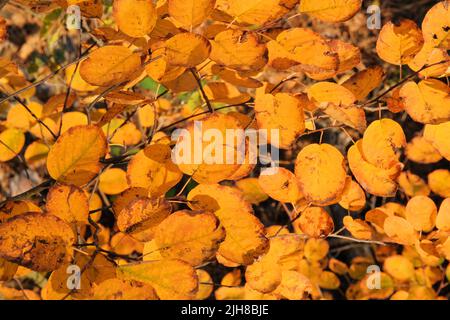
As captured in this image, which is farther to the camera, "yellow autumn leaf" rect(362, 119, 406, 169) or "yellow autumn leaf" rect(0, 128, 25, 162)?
"yellow autumn leaf" rect(0, 128, 25, 162)

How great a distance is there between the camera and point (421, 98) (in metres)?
0.68

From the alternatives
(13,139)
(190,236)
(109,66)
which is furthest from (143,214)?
(13,139)

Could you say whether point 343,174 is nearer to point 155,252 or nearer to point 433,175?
point 155,252

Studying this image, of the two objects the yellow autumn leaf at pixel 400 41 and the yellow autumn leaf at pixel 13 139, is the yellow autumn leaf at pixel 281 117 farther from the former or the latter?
the yellow autumn leaf at pixel 13 139

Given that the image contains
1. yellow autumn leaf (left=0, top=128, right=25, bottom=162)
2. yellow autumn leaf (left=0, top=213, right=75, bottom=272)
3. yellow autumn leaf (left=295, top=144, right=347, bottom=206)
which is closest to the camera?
yellow autumn leaf (left=0, top=213, right=75, bottom=272)

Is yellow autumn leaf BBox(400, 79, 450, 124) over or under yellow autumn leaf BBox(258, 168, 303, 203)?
over

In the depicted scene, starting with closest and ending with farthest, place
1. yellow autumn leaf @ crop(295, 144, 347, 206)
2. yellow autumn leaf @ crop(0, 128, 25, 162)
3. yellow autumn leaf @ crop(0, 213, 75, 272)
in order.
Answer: yellow autumn leaf @ crop(0, 213, 75, 272)
yellow autumn leaf @ crop(295, 144, 347, 206)
yellow autumn leaf @ crop(0, 128, 25, 162)

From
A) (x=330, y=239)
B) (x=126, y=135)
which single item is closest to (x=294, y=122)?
(x=126, y=135)

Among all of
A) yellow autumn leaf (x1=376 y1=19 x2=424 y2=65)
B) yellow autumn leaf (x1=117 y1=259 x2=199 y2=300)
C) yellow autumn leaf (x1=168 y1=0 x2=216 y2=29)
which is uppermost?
yellow autumn leaf (x1=168 y1=0 x2=216 y2=29)

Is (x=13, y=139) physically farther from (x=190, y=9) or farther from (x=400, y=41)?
(x=400, y=41)

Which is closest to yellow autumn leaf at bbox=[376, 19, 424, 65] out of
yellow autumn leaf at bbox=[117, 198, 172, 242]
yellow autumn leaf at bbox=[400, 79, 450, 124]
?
yellow autumn leaf at bbox=[400, 79, 450, 124]

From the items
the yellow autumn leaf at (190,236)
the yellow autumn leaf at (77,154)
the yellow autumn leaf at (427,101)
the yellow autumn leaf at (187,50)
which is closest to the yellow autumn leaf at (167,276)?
the yellow autumn leaf at (190,236)

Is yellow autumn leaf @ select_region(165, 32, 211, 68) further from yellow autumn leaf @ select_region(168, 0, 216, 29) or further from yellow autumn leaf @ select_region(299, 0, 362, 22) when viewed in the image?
yellow autumn leaf @ select_region(299, 0, 362, 22)
